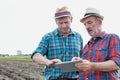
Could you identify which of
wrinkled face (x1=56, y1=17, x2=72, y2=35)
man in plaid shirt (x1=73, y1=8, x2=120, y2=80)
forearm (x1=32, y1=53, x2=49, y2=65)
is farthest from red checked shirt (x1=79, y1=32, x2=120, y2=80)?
wrinkled face (x1=56, y1=17, x2=72, y2=35)

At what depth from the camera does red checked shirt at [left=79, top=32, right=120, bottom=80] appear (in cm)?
482

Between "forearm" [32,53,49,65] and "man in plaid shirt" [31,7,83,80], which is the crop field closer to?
"man in plaid shirt" [31,7,83,80]

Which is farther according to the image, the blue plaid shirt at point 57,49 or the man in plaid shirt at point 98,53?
the blue plaid shirt at point 57,49

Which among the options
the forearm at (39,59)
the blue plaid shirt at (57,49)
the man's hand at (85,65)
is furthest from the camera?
the blue plaid shirt at (57,49)

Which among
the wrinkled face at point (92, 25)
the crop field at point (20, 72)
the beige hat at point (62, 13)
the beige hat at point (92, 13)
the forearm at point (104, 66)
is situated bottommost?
the crop field at point (20, 72)

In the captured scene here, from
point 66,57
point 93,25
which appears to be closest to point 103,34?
point 93,25

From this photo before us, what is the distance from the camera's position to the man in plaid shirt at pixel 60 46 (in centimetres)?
577

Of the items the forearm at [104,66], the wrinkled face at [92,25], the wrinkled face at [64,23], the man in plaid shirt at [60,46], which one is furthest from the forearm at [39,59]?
the forearm at [104,66]

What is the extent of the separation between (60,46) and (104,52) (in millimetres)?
1205

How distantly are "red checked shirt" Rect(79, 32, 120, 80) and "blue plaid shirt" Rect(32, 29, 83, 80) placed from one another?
0.84 meters

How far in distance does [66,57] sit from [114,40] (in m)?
1.15

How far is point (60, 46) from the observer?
19.5 ft

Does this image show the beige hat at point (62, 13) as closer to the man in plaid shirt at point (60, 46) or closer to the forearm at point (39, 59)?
the man in plaid shirt at point (60, 46)

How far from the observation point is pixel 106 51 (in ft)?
15.9
